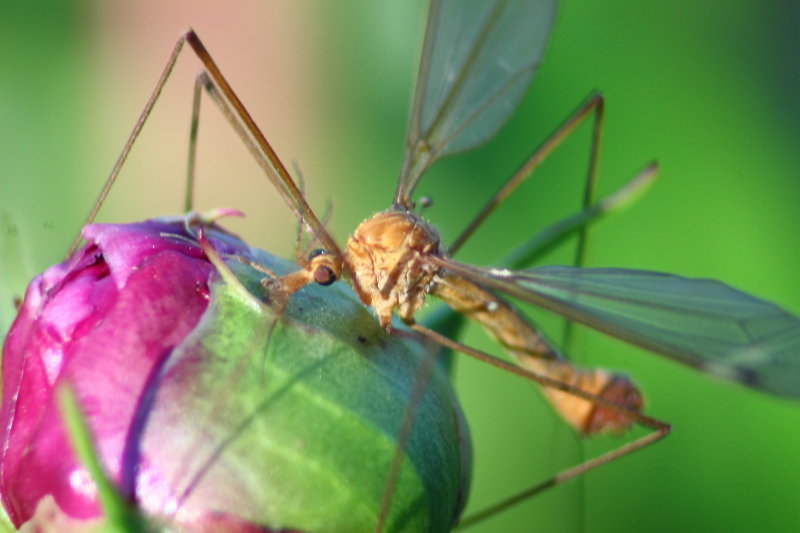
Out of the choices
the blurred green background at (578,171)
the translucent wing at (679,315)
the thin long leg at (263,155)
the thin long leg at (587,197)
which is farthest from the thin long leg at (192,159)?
the thin long leg at (587,197)

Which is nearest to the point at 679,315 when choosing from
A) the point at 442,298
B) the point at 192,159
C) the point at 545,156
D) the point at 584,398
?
the point at 584,398

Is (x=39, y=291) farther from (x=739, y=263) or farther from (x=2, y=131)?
(x=739, y=263)

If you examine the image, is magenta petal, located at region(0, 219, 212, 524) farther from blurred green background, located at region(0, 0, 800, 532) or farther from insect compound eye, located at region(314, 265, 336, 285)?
blurred green background, located at region(0, 0, 800, 532)

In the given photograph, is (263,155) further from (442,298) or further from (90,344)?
(90,344)

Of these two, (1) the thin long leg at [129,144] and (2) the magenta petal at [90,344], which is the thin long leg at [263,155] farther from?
(2) the magenta petal at [90,344]

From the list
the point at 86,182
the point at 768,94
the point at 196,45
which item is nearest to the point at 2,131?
the point at 86,182

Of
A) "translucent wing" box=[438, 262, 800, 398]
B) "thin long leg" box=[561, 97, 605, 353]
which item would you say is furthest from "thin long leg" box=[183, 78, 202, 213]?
"thin long leg" box=[561, 97, 605, 353]

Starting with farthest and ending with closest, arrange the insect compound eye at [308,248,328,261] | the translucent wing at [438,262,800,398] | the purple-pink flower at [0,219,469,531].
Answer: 1. the insect compound eye at [308,248,328,261]
2. the translucent wing at [438,262,800,398]
3. the purple-pink flower at [0,219,469,531]
